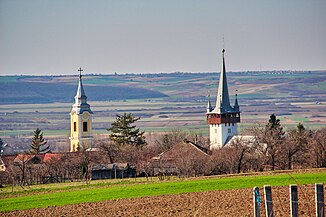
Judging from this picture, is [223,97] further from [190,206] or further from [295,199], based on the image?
[295,199]

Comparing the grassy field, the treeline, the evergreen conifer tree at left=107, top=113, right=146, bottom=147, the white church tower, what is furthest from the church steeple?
the grassy field

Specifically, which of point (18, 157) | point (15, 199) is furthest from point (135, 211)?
point (18, 157)

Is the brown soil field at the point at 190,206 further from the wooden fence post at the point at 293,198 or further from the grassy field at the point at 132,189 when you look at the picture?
the wooden fence post at the point at 293,198

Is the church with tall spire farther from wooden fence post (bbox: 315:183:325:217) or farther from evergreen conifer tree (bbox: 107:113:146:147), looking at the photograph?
wooden fence post (bbox: 315:183:325:217)

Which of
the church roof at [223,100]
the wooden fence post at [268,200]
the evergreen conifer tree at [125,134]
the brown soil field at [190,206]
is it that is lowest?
the brown soil field at [190,206]

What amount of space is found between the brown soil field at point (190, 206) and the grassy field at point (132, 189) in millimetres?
1954

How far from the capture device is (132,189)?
4806 centimetres

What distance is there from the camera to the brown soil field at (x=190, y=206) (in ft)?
115

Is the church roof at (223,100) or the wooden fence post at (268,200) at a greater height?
the church roof at (223,100)

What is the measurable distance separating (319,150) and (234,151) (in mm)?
6226

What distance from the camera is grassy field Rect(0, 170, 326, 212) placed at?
1724 inches

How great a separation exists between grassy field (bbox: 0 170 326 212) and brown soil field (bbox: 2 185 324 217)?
1954mm

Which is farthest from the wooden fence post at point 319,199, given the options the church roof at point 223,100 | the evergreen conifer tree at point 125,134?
the church roof at point 223,100

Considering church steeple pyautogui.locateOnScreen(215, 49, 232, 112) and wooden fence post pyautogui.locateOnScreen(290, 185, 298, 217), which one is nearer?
wooden fence post pyautogui.locateOnScreen(290, 185, 298, 217)
